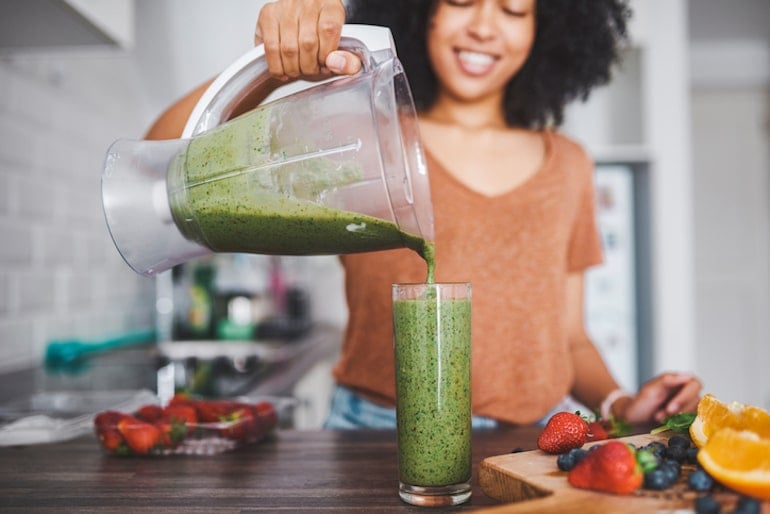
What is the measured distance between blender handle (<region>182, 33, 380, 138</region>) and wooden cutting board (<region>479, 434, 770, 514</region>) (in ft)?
1.47

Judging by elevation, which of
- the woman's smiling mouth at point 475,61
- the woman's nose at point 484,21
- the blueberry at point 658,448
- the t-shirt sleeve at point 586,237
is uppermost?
the woman's nose at point 484,21

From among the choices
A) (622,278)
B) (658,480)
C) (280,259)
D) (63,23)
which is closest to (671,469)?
(658,480)

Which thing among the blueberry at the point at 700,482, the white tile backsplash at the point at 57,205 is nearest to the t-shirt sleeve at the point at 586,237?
the blueberry at the point at 700,482

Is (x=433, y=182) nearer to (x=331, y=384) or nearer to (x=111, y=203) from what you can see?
(x=111, y=203)

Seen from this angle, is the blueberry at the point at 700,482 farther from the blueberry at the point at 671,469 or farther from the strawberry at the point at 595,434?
the strawberry at the point at 595,434

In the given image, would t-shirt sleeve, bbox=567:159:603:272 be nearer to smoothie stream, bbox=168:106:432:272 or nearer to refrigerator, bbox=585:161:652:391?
smoothie stream, bbox=168:106:432:272

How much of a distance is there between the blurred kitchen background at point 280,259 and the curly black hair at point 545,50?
0.56 m

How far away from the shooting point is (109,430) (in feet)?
3.24

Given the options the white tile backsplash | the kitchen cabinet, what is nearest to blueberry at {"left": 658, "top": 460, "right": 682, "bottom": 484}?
the kitchen cabinet

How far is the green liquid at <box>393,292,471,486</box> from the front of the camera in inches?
28.8

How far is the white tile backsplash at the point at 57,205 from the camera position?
5.63 ft

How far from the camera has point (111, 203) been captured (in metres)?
0.82

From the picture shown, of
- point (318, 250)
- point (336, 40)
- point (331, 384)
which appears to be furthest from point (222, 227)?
point (331, 384)

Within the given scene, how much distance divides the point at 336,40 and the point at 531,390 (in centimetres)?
73
